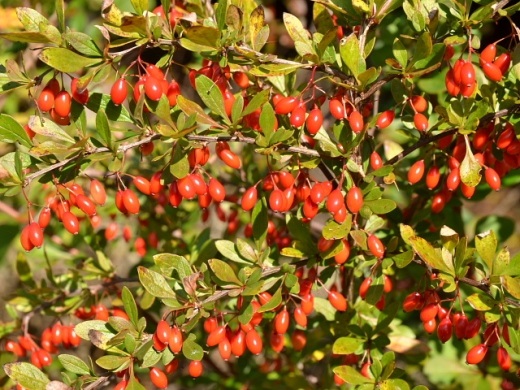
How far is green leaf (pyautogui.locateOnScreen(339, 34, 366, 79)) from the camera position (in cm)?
129

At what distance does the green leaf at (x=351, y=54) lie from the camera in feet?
4.24

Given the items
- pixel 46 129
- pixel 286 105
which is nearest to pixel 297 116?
pixel 286 105

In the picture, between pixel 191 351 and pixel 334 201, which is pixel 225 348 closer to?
pixel 191 351

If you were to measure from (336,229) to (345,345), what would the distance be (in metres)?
0.35

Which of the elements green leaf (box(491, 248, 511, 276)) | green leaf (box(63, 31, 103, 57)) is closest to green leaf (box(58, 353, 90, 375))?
green leaf (box(63, 31, 103, 57))

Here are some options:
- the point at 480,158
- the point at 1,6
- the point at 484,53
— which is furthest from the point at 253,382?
the point at 1,6

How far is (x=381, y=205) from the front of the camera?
1371 millimetres

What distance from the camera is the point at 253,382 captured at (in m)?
2.21

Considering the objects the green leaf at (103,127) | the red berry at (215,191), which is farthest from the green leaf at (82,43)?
the red berry at (215,191)

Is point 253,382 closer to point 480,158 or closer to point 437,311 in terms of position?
point 437,311

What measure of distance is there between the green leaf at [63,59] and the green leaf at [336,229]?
0.51 m

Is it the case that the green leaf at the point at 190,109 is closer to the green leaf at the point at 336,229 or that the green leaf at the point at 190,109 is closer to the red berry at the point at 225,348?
the green leaf at the point at 336,229

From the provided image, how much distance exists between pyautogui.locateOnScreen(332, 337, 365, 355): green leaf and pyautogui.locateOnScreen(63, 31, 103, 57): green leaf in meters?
0.77

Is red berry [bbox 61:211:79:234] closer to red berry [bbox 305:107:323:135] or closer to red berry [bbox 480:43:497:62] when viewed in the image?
red berry [bbox 305:107:323:135]
